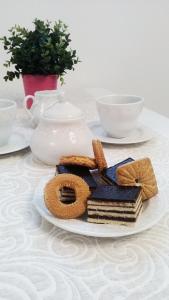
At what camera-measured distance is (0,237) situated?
551 mm

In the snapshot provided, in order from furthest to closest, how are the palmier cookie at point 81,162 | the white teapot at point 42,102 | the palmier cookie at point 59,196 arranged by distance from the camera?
the white teapot at point 42,102, the palmier cookie at point 81,162, the palmier cookie at point 59,196

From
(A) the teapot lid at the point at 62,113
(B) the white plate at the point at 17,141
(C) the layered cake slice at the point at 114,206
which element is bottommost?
(B) the white plate at the point at 17,141

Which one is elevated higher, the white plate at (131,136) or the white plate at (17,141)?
the white plate at (17,141)

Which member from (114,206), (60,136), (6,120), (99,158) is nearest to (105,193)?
(114,206)

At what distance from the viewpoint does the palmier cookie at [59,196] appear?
0.55 m

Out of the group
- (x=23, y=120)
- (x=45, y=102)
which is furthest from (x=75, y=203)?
(x=23, y=120)

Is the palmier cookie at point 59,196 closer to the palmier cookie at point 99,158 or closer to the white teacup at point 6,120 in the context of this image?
the palmier cookie at point 99,158

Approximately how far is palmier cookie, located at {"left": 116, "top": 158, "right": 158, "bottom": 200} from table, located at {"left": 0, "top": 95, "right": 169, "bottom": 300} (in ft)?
0.17

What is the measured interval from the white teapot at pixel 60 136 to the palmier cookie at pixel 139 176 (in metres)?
0.24

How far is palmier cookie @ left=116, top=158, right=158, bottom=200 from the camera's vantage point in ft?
1.89

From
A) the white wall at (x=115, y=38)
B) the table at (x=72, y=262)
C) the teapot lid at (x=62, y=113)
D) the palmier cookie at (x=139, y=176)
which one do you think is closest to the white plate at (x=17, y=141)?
the teapot lid at (x=62, y=113)

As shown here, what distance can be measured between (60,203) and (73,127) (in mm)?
300

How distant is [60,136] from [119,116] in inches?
8.3

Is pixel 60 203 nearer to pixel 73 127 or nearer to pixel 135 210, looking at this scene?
pixel 135 210
